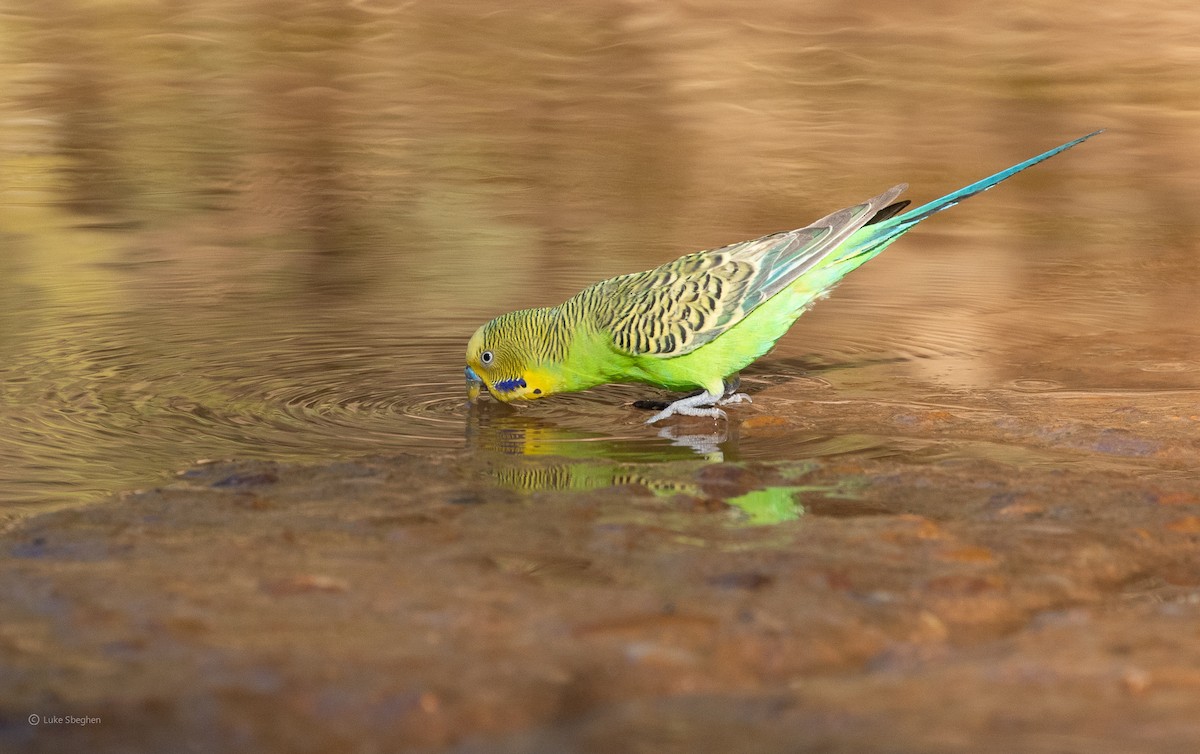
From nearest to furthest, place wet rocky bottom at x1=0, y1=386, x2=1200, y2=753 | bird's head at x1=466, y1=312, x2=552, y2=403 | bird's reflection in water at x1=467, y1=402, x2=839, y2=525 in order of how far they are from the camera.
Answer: wet rocky bottom at x1=0, y1=386, x2=1200, y2=753 < bird's reflection in water at x1=467, y1=402, x2=839, y2=525 < bird's head at x1=466, y1=312, x2=552, y2=403

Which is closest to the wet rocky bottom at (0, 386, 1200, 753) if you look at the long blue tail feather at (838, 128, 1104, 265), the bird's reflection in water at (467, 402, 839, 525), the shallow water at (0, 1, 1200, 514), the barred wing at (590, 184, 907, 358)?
the bird's reflection in water at (467, 402, 839, 525)

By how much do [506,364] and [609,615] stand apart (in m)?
2.81

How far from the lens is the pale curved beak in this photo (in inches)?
235

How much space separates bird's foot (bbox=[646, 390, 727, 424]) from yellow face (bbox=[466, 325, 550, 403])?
0.56 m

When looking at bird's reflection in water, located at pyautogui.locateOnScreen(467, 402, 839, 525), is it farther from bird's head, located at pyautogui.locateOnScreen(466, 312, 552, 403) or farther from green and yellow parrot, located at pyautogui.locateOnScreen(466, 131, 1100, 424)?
green and yellow parrot, located at pyautogui.locateOnScreen(466, 131, 1100, 424)

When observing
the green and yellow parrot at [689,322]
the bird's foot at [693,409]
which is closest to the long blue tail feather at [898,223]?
the green and yellow parrot at [689,322]

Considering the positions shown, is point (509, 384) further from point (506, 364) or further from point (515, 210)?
point (515, 210)

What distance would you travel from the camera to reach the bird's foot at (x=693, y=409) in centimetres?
571

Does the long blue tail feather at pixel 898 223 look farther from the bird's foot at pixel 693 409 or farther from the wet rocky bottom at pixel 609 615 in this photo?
the wet rocky bottom at pixel 609 615

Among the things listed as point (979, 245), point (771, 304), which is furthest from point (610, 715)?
point (979, 245)

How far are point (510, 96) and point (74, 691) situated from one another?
45.8 ft

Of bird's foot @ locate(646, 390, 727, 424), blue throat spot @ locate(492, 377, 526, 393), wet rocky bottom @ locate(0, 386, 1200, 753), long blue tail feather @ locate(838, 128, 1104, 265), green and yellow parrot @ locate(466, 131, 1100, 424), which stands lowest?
bird's foot @ locate(646, 390, 727, 424)

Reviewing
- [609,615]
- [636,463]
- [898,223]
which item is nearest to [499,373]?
[636,463]

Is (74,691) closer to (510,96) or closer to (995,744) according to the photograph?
(995,744)
